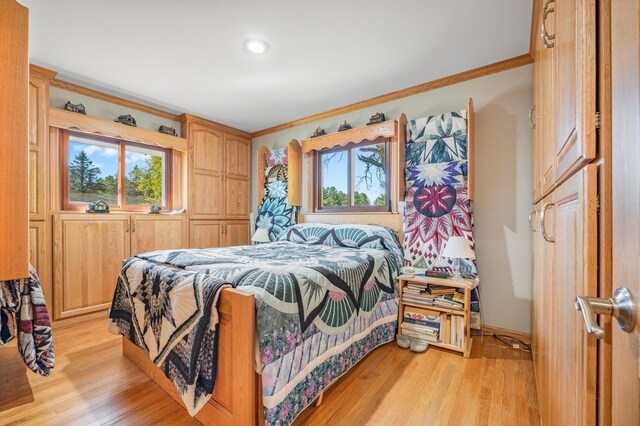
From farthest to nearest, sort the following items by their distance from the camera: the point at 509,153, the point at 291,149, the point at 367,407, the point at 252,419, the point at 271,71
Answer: the point at 291,149
the point at 271,71
the point at 509,153
the point at 367,407
the point at 252,419

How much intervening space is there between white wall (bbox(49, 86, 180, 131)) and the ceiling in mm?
175

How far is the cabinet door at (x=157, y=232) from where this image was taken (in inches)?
128

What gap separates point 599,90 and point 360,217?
2.84 metres

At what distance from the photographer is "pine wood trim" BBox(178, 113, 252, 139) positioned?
12.7 ft

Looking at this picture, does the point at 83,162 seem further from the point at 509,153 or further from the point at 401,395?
the point at 509,153

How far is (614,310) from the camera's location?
0.38 meters

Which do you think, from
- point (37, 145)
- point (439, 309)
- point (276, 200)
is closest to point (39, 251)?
point (37, 145)

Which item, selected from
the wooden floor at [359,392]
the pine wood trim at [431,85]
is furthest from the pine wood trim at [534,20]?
the wooden floor at [359,392]

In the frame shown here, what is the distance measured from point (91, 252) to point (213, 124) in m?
2.27

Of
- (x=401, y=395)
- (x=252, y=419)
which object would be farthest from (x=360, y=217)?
(x=252, y=419)

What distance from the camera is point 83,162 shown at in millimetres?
3172

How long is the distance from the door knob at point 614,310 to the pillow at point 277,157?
388cm

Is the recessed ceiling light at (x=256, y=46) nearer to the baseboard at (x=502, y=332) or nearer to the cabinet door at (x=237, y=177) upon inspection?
the cabinet door at (x=237, y=177)

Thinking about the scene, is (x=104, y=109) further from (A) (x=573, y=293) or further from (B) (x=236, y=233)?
(A) (x=573, y=293)
